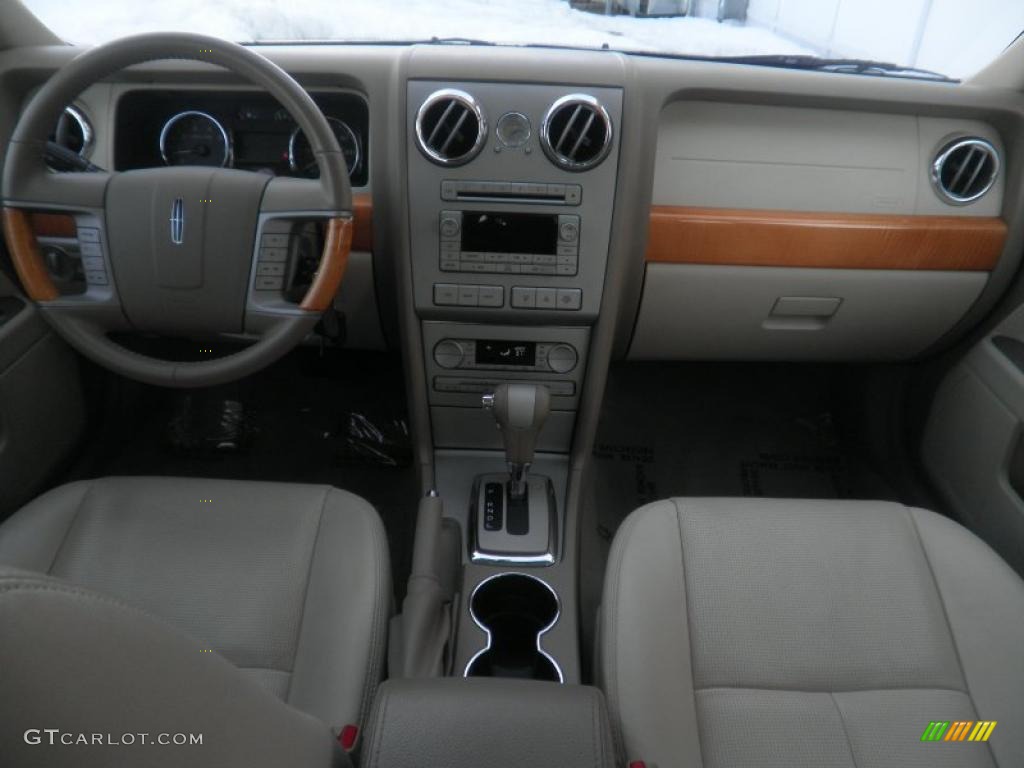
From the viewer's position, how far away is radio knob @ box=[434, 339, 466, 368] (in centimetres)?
136

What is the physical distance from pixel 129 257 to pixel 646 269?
885mm

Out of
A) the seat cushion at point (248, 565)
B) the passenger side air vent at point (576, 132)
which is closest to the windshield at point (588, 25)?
the passenger side air vent at point (576, 132)

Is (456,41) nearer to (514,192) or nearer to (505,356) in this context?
(514,192)

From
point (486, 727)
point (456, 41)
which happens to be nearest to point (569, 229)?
point (456, 41)

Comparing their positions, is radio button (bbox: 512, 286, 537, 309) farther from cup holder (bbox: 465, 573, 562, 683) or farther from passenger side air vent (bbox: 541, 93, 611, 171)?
cup holder (bbox: 465, 573, 562, 683)

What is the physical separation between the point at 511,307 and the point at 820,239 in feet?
1.95

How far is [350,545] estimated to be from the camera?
104 cm

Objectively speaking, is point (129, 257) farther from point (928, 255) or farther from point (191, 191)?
point (928, 255)

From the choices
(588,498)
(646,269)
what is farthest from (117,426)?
(646,269)

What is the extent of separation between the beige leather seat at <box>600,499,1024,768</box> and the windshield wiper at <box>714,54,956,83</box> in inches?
31.9

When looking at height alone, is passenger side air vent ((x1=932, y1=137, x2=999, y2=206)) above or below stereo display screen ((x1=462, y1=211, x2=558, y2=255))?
above

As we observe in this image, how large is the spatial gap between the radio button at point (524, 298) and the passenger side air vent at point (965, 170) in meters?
0.79

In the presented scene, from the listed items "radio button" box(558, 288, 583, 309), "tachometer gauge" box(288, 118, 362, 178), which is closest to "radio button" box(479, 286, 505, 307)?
Result: "radio button" box(558, 288, 583, 309)

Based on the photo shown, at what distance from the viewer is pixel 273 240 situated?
1.07 m
